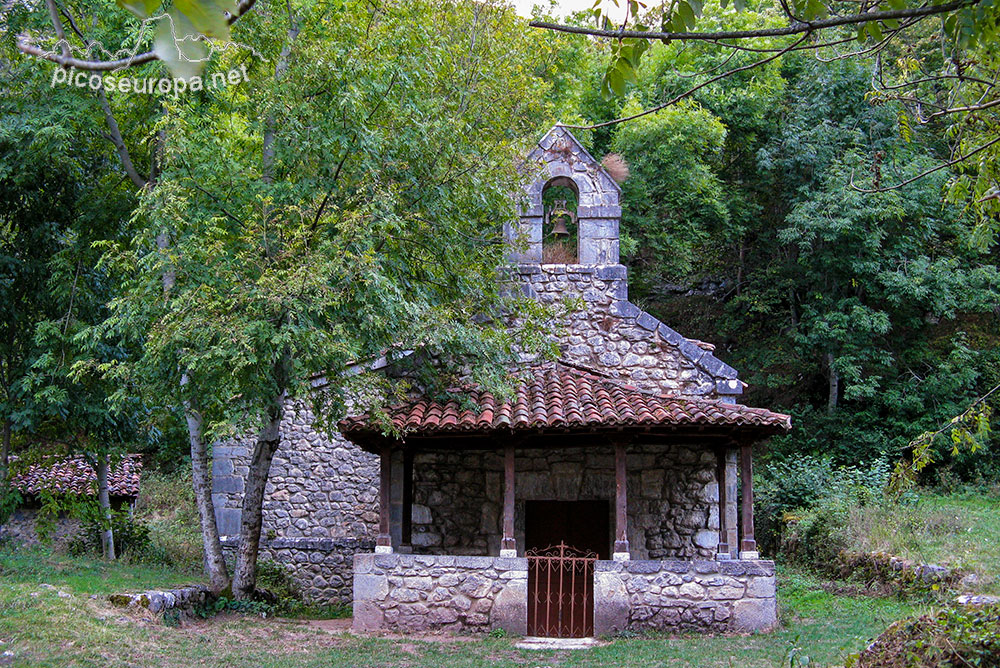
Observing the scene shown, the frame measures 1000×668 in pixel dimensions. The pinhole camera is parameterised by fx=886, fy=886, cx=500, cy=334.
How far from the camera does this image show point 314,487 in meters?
13.4

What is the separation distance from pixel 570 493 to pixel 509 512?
4.84 ft

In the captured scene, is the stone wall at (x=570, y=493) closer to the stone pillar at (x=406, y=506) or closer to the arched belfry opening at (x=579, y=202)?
the stone pillar at (x=406, y=506)

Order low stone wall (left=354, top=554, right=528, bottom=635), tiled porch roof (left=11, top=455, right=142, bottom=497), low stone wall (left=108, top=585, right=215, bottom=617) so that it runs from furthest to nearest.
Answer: tiled porch roof (left=11, top=455, right=142, bottom=497)
low stone wall (left=354, top=554, right=528, bottom=635)
low stone wall (left=108, top=585, right=215, bottom=617)

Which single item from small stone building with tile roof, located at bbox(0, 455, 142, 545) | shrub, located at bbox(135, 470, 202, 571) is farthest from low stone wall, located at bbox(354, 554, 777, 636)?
small stone building with tile roof, located at bbox(0, 455, 142, 545)

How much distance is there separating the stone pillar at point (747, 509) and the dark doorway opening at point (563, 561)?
65.3 inches

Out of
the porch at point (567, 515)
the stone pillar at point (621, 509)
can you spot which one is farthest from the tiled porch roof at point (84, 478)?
the stone pillar at point (621, 509)

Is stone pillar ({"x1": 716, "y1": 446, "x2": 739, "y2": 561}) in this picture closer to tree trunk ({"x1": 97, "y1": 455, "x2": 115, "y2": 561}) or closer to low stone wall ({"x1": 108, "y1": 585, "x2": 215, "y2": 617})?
low stone wall ({"x1": 108, "y1": 585, "x2": 215, "y2": 617})

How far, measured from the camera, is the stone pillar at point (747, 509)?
9.72 metres

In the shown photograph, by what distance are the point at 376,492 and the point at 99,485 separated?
4.80 m

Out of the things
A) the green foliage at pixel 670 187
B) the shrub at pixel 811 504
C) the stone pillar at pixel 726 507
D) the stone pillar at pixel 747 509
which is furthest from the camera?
the green foliage at pixel 670 187

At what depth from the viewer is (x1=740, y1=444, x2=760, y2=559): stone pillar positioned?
383 inches

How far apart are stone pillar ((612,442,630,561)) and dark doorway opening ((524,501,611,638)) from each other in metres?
0.30

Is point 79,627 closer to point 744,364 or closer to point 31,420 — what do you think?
point 31,420

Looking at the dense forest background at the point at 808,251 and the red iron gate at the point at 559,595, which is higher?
the dense forest background at the point at 808,251
